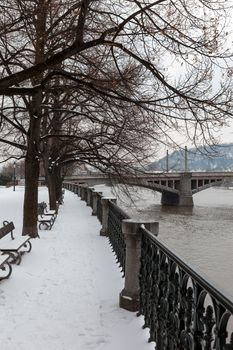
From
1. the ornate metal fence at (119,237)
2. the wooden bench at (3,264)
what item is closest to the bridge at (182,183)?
the ornate metal fence at (119,237)

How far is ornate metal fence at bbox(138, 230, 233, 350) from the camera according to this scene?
8.44 feet

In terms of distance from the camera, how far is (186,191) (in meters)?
63.8

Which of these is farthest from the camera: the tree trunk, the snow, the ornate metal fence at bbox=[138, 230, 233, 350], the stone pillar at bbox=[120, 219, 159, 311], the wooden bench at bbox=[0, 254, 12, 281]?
the tree trunk

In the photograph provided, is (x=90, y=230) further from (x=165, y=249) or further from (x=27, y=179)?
(x=165, y=249)

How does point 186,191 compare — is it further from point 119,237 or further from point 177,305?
point 177,305

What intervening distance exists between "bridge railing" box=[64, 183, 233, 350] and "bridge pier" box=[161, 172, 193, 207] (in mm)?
56220

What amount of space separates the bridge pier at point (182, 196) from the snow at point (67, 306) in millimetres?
53229

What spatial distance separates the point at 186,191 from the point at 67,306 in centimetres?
5888

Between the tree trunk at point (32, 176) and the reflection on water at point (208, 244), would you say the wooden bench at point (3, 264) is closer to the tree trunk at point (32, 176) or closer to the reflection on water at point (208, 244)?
the tree trunk at point (32, 176)

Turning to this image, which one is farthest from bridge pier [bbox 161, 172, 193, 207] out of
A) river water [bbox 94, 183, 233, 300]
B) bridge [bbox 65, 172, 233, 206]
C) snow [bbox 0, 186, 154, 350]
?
snow [bbox 0, 186, 154, 350]

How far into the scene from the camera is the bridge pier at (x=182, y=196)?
62312 mm

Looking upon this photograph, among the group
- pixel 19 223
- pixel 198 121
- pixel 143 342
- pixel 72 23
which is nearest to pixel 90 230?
pixel 19 223

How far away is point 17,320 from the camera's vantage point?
5.29 m

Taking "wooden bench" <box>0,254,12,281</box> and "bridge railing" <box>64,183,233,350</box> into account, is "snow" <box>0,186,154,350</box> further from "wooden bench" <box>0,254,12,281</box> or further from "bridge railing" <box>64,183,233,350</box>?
"bridge railing" <box>64,183,233,350</box>
